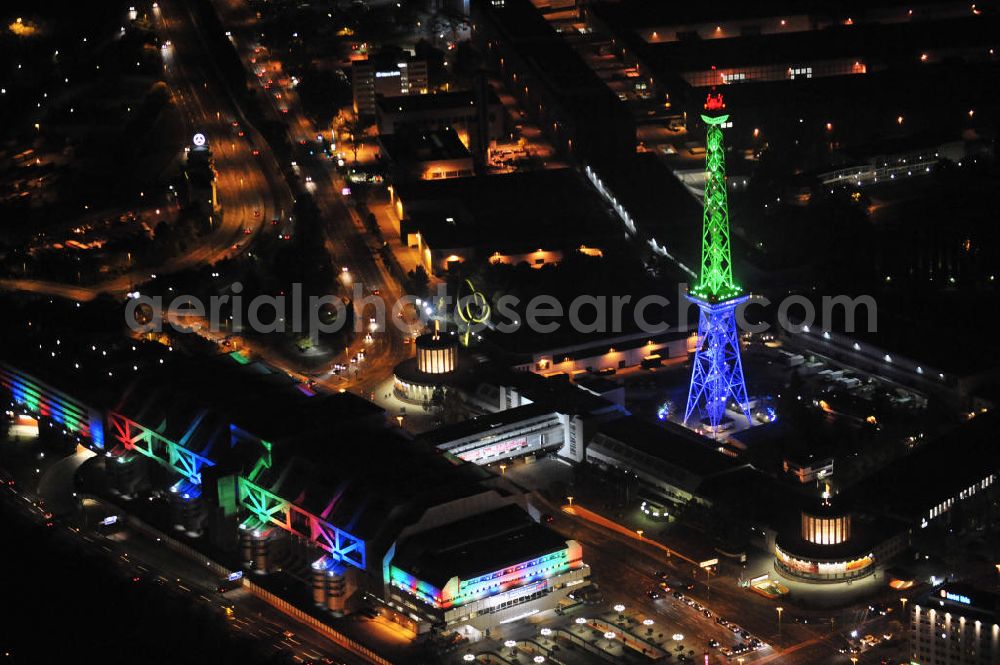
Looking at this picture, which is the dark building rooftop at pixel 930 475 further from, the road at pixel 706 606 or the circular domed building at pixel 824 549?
the road at pixel 706 606

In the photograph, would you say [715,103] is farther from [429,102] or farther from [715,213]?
[429,102]

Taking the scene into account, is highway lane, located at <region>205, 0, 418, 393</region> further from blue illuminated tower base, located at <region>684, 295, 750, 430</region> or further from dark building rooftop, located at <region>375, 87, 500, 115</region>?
blue illuminated tower base, located at <region>684, 295, 750, 430</region>

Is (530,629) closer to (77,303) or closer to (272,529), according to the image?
(272,529)

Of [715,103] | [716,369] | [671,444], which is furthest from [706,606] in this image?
[715,103]

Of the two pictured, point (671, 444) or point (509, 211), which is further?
point (509, 211)

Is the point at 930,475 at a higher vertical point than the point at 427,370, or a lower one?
lower
